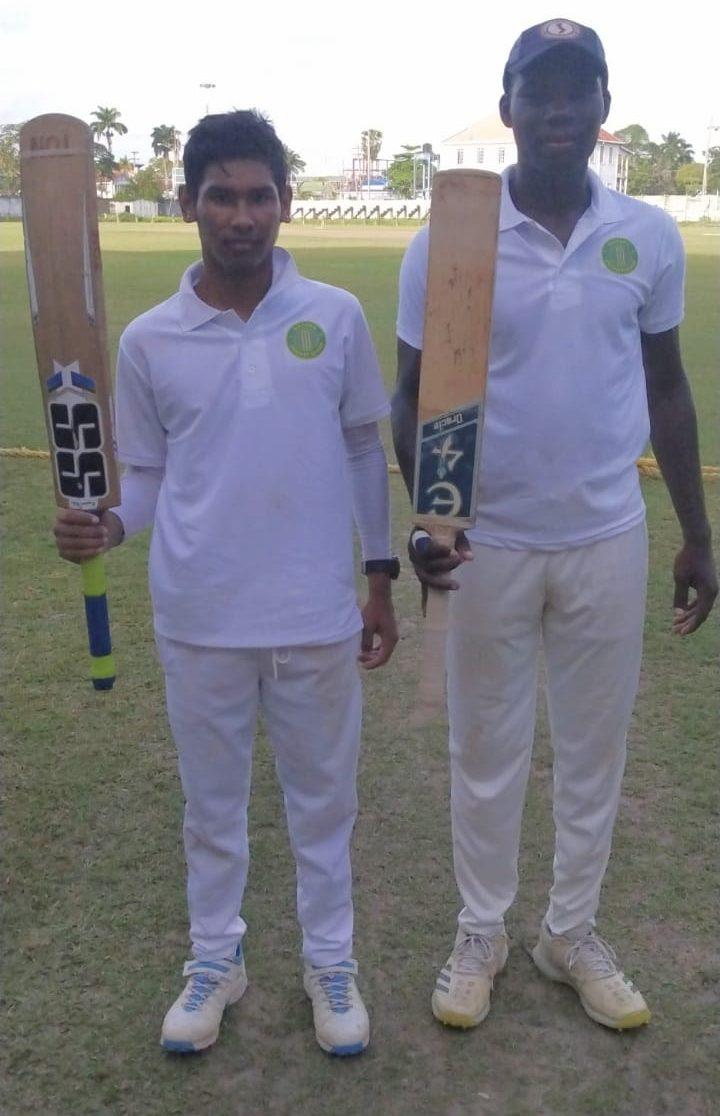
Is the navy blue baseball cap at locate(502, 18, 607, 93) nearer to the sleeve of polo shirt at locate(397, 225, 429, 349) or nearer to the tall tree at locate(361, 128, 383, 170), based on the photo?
the sleeve of polo shirt at locate(397, 225, 429, 349)

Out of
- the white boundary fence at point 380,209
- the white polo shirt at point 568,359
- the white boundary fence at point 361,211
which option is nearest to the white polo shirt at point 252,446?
the white polo shirt at point 568,359

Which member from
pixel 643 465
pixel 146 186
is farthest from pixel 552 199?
pixel 146 186

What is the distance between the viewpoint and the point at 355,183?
352 ft

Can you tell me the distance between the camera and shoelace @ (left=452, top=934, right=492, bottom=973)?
2537mm

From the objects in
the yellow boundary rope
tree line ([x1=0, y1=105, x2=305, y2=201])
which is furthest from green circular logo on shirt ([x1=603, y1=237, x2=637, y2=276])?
tree line ([x1=0, y1=105, x2=305, y2=201])

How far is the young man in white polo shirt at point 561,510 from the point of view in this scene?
2170 mm

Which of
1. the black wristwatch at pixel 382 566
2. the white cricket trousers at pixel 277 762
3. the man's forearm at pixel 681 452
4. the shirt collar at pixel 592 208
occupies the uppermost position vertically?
the shirt collar at pixel 592 208

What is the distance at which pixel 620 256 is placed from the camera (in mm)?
2189

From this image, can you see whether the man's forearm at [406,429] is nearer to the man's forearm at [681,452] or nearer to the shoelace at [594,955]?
the man's forearm at [681,452]

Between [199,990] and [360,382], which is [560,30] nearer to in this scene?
[360,382]

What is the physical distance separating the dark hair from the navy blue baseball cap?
0.52 m

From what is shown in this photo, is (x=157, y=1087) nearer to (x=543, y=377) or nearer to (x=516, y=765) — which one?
(x=516, y=765)

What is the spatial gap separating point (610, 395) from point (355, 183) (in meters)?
112

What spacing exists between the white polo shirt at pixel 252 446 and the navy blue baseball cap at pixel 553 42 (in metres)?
0.58
